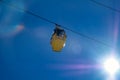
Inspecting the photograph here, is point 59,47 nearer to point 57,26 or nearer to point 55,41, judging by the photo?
point 55,41

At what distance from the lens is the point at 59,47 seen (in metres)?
4.92

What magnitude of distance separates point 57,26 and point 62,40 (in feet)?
1.96

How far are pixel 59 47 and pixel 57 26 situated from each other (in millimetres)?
770

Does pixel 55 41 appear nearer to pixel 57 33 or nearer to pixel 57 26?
pixel 57 33

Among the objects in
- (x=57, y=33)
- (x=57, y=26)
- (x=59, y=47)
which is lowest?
(x=59, y=47)

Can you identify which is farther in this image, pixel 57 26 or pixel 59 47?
pixel 57 26

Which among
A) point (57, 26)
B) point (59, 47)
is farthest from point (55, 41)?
point (57, 26)

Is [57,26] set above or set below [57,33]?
above

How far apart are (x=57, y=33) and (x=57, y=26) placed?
377mm

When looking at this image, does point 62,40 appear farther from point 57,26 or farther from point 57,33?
point 57,26

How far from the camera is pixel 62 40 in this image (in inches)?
196

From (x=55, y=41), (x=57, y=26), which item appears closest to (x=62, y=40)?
(x=55, y=41)

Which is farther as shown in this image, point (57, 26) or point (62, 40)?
point (57, 26)

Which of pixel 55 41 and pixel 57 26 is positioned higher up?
pixel 57 26
